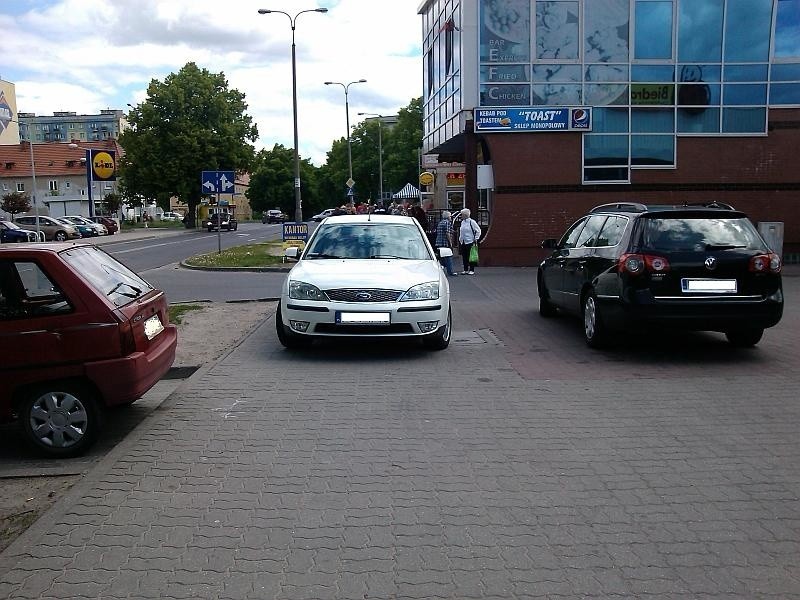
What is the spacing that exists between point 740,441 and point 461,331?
5.68 meters

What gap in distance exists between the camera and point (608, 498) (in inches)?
184

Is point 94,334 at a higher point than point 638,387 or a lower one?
higher

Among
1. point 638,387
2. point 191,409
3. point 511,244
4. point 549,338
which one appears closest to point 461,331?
point 549,338

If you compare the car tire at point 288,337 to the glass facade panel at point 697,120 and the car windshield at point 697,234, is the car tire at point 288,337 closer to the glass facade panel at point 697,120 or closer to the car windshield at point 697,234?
the car windshield at point 697,234

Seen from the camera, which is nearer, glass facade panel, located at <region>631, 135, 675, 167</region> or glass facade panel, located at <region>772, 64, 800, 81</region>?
glass facade panel, located at <region>772, 64, 800, 81</region>

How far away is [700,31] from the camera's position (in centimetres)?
2191

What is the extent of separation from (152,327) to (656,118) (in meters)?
18.6

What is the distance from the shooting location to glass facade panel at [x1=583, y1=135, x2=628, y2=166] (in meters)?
22.1

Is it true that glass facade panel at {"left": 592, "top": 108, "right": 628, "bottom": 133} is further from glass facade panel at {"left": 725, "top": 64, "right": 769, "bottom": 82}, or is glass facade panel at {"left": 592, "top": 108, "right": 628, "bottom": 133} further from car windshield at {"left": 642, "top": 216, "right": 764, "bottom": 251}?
car windshield at {"left": 642, "top": 216, "right": 764, "bottom": 251}

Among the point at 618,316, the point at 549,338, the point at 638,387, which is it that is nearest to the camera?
the point at 638,387

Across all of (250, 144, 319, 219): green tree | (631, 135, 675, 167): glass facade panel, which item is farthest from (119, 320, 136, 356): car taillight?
(250, 144, 319, 219): green tree

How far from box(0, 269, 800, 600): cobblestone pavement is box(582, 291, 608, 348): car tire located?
1004mm

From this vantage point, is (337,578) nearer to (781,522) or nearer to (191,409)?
(781,522)

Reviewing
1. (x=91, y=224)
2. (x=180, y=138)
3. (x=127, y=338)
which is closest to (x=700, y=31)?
(x=127, y=338)
